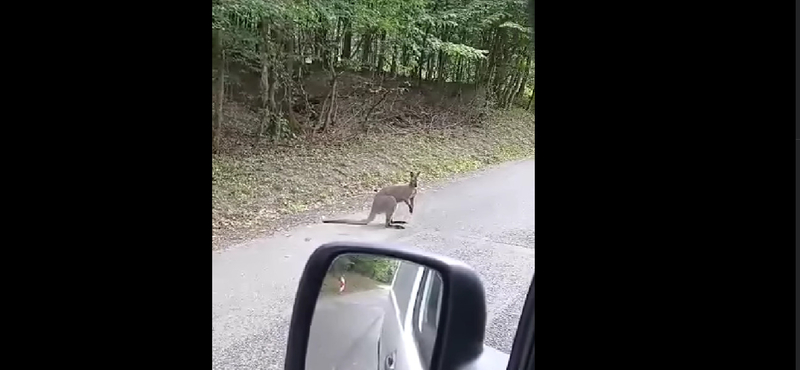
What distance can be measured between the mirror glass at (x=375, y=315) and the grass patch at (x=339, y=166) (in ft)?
2.50

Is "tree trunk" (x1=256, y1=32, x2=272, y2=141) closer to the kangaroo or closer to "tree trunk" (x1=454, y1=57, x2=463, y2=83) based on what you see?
the kangaroo

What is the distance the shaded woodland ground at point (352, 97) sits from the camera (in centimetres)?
192

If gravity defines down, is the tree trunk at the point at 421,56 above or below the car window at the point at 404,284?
above

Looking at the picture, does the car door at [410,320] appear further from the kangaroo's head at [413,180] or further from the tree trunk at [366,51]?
the tree trunk at [366,51]

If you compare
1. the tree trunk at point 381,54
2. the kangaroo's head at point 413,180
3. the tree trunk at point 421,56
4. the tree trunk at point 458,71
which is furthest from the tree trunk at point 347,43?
the kangaroo's head at point 413,180

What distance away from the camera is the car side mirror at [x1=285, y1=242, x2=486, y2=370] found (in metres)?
0.86

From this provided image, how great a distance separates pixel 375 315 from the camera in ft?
3.60

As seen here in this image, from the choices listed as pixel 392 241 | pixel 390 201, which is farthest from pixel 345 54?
pixel 392 241

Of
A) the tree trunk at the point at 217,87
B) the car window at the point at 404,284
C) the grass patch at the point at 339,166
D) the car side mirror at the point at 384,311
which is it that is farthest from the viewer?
the grass patch at the point at 339,166

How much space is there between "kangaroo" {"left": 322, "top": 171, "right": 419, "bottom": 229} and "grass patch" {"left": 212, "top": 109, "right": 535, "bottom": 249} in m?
0.05
